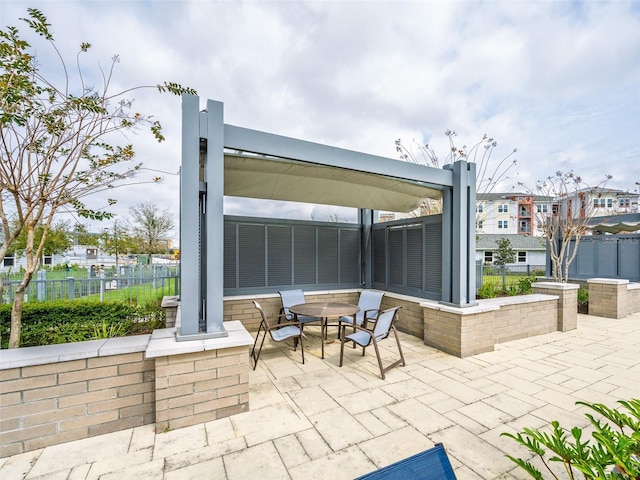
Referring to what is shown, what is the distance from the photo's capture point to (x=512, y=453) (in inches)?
93.9

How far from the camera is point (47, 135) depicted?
135 inches

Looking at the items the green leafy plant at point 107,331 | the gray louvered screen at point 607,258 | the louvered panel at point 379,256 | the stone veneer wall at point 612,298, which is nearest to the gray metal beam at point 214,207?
the green leafy plant at point 107,331

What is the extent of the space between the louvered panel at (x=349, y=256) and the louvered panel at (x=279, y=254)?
139 cm

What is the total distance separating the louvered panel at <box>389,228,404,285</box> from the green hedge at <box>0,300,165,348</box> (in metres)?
4.70

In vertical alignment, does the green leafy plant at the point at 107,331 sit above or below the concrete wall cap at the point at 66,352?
below

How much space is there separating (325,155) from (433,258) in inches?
121

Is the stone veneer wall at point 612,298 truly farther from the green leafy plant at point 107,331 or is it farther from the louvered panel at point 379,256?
→ the green leafy plant at point 107,331

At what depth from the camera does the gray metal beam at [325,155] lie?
3.34 m

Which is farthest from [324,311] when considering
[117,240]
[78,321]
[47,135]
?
[117,240]

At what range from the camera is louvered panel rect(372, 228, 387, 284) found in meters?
6.94

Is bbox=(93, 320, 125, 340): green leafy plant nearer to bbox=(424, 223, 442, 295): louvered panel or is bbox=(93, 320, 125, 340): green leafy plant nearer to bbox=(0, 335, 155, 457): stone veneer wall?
bbox=(0, 335, 155, 457): stone veneer wall

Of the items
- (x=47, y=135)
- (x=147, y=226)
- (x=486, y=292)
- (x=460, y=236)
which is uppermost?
(x=47, y=135)

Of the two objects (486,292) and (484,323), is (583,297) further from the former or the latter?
(484,323)

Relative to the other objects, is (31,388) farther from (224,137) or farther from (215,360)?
(224,137)
